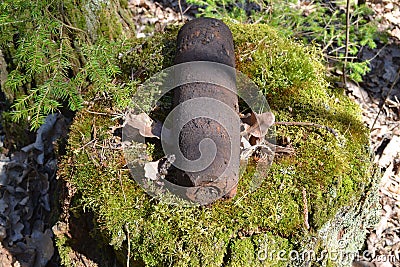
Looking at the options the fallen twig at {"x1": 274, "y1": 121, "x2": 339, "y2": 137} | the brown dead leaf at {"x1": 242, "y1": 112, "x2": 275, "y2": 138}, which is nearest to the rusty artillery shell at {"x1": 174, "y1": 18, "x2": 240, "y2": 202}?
the brown dead leaf at {"x1": 242, "y1": 112, "x2": 275, "y2": 138}

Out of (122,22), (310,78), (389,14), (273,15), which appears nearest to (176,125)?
(310,78)

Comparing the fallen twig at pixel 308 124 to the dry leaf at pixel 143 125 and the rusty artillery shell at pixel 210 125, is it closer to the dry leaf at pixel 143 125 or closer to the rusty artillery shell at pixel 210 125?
the rusty artillery shell at pixel 210 125

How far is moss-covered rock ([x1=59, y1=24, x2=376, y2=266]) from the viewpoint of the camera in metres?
2.74

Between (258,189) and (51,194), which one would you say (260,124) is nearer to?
(258,189)

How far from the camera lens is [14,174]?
452cm

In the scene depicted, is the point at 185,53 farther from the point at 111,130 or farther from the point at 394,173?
the point at 394,173

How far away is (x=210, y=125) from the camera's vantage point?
2.74 m

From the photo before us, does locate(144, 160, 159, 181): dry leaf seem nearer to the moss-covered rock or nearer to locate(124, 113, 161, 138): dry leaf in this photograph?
the moss-covered rock

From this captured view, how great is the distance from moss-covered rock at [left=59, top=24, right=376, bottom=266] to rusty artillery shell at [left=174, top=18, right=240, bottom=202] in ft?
0.82

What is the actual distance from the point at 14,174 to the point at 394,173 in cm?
446

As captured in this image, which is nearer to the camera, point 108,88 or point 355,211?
point 108,88

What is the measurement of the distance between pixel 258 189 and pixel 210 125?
2.13ft

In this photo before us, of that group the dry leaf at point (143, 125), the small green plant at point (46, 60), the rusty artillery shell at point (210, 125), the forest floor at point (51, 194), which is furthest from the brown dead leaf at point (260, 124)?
the forest floor at point (51, 194)

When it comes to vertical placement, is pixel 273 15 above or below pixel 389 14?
above
